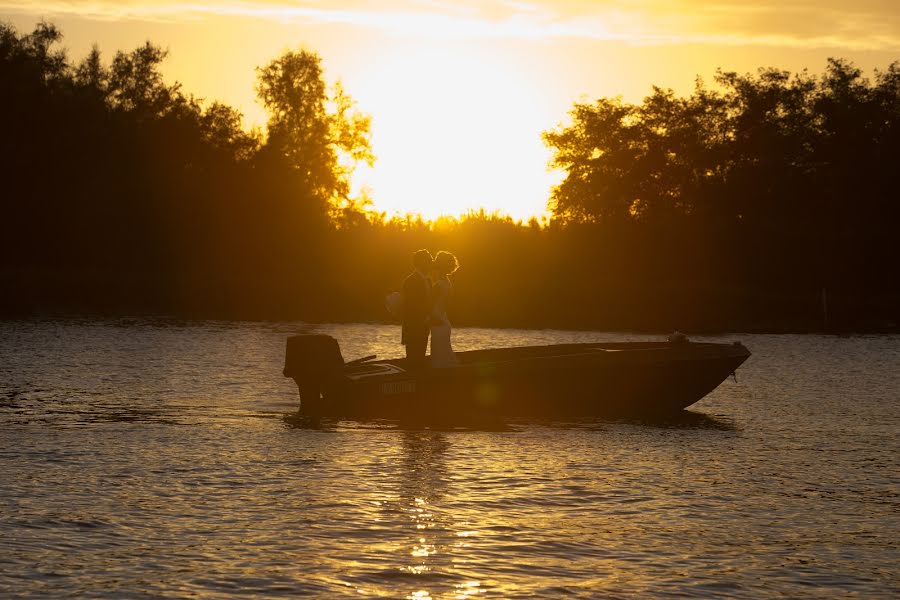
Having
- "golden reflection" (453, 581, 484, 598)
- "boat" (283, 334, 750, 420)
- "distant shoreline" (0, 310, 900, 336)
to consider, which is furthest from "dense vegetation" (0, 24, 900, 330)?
"golden reflection" (453, 581, 484, 598)

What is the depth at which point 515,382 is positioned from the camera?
2011cm

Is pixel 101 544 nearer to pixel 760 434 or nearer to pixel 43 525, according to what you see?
pixel 43 525

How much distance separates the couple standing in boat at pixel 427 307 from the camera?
1962cm

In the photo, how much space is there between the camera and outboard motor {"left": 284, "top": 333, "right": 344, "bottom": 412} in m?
19.3

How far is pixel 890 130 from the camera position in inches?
A: 3137

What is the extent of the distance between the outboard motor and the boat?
1 cm

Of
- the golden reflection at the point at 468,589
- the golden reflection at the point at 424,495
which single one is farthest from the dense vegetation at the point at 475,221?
the golden reflection at the point at 468,589

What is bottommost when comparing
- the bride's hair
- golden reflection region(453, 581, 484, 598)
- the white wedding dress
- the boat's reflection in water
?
golden reflection region(453, 581, 484, 598)

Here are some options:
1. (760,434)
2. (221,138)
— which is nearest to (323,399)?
(760,434)

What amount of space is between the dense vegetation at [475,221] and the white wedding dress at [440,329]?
34.0 metres

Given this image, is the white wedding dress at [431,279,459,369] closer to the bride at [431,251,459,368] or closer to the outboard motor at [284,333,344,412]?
the bride at [431,251,459,368]

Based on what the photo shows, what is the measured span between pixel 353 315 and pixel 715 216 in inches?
1167

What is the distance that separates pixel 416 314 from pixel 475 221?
1957 inches

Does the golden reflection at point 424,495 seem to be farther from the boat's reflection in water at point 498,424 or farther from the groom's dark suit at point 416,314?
the groom's dark suit at point 416,314
